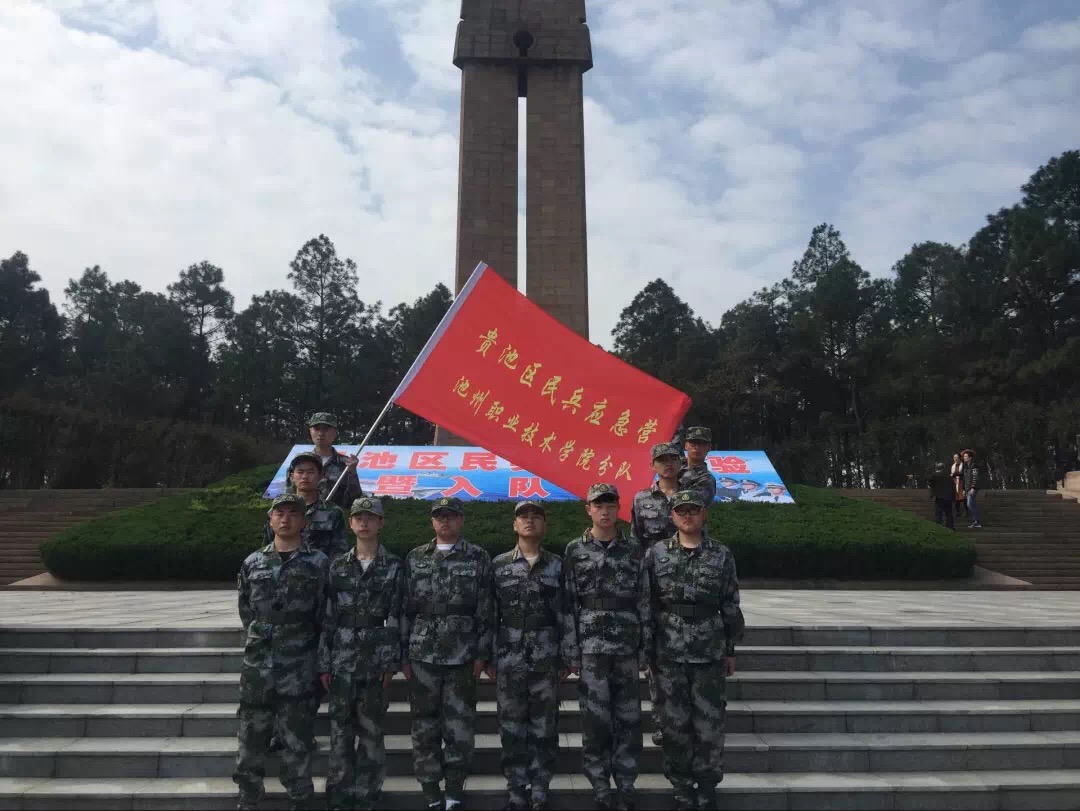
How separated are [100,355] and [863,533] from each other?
33.5 metres

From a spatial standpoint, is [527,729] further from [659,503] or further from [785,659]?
[785,659]

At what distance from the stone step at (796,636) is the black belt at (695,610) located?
1.35 meters

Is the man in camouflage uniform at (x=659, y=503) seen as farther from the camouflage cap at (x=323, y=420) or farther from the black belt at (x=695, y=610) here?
the camouflage cap at (x=323, y=420)

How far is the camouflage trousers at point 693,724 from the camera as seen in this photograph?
302 centimetres

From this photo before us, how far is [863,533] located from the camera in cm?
893

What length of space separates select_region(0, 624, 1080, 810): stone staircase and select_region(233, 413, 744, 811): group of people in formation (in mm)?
232

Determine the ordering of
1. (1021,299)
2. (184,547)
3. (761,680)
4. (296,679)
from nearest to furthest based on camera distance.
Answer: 1. (296,679)
2. (761,680)
3. (184,547)
4. (1021,299)

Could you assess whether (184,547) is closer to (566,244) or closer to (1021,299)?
(566,244)

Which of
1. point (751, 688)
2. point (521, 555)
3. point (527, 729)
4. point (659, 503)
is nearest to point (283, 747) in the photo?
point (527, 729)

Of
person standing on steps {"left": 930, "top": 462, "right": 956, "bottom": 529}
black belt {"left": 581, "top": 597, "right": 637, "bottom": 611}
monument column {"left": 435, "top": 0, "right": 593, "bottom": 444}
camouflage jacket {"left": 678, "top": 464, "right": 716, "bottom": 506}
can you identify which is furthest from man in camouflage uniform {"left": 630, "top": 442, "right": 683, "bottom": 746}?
monument column {"left": 435, "top": 0, "right": 593, "bottom": 444}

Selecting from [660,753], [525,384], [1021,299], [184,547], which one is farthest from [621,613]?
[1021,299]

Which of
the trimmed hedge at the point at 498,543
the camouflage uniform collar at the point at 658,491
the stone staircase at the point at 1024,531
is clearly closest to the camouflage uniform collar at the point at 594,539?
the camouflage uniform collar at the point at 658,491

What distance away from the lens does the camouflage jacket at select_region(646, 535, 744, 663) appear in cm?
310

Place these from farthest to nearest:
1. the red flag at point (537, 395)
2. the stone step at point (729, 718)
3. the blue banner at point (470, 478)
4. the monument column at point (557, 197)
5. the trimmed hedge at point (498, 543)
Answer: the monument column at point (557, 197), the blue banner at point (470, 478), the trimmed hedge at point (498, 543), the red flag at point (537, 395), the stone step at point (729, 718)
